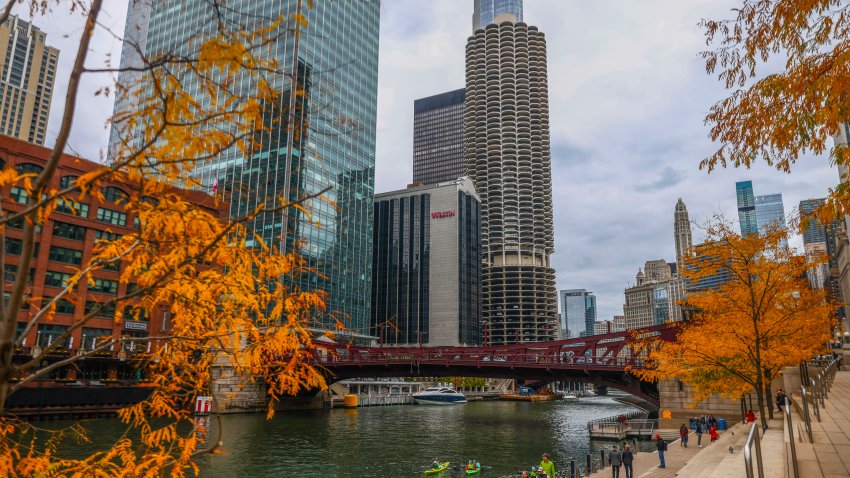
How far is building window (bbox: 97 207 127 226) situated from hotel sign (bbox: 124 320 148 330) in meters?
13.2

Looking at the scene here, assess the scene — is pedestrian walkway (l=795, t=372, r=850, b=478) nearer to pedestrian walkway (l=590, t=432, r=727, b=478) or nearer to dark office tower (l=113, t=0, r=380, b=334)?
pedestrian walkway (l=590, t=432, r=727, b=478)

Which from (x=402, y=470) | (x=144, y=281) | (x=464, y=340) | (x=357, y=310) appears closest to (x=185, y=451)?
(x=144, y=281)

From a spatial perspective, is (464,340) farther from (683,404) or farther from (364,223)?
(683,404)

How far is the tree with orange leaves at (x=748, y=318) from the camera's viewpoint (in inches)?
1063

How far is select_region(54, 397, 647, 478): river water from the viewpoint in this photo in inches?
1549

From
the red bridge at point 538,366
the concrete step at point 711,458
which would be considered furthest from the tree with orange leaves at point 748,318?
the red bridge at point 538,366

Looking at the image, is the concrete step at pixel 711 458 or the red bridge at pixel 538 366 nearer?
the concrete step at pixel 711 458

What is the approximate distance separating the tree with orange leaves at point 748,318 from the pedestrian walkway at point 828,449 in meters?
6.47

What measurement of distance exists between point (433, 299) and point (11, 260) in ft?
482

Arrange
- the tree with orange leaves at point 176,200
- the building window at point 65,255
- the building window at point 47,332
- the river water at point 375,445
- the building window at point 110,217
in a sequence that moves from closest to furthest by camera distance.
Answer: the tree with orange leaves at point 176,200 → the river water at point 375,445 → the building window at point 47,332 → the building window at point 65,255 → the building window at point 110,217

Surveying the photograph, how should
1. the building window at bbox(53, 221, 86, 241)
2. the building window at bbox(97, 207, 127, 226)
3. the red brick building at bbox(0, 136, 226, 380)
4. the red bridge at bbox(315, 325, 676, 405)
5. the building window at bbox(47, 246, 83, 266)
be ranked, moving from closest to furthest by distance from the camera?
the red bridge at bbox(315, 325, 676, 405), the red brick building at bbox(0, 136, 226, 380), the building window at bbox(47, 246, 83, 266), the building window at bbox(53, 221, 86, 241), the building window at bbox(97, 207, 127, 226)

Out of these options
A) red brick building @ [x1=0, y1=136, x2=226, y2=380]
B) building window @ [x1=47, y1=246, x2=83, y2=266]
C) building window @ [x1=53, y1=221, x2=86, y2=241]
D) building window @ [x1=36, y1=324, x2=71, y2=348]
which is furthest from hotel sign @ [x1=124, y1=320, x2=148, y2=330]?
building window @ [x1=53, y1=221, x2=86, y2=241]

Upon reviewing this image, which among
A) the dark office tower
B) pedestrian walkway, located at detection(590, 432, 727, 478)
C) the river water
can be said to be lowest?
the river water

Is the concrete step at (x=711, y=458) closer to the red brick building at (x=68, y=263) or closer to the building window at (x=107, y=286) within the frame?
the red brick building at (x=68, y=263)
